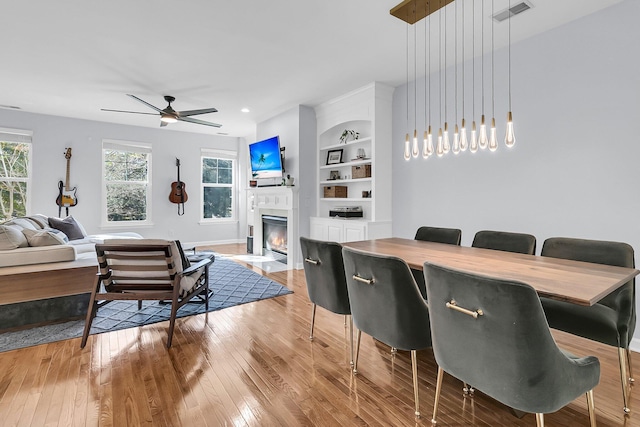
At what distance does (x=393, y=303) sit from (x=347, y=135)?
3.67 m

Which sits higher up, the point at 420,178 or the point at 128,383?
the point at 420,178

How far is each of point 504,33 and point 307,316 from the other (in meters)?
3.32

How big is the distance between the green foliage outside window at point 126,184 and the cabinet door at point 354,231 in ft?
15.9

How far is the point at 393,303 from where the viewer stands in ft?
5.51

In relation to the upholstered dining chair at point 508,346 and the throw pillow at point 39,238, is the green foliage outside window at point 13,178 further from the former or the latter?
the upholstered dining chair at point 508,346

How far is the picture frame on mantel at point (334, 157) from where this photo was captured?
5000 mm

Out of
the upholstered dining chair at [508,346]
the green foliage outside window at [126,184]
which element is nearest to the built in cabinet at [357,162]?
the upholstered dining chair at [508,346]

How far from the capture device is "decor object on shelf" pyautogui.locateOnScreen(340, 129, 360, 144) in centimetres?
478

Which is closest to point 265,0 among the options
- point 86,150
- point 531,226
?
point 531,226

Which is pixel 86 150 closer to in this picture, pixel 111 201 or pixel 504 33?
pixel 111 201

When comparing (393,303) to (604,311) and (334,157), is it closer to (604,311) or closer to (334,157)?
(604,311)

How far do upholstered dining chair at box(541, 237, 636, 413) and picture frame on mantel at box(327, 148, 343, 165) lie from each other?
3.30 meters

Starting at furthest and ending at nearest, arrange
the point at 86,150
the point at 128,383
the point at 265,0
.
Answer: the point at 86,150 < the point at 265,0 < the point at 128,383

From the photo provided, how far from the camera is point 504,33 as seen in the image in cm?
294
